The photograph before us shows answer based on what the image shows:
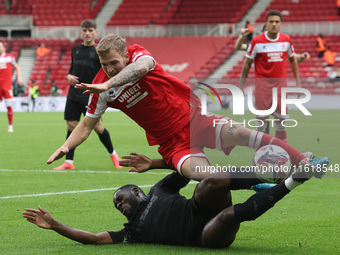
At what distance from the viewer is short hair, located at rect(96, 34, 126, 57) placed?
521cm

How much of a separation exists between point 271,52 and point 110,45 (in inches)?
238

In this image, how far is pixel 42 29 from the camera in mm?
39969

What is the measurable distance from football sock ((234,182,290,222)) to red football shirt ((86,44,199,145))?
134 cm

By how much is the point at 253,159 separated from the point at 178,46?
→ 32132 millimetres

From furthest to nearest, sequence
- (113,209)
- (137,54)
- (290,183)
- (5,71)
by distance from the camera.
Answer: (5,71) → (113,209) → (137,54) → (290,183)

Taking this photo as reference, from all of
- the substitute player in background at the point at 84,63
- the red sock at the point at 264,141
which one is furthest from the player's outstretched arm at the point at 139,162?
the substitute player in background at the point at 84,63

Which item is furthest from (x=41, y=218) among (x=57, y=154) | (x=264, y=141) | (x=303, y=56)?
(x=303, y=56)

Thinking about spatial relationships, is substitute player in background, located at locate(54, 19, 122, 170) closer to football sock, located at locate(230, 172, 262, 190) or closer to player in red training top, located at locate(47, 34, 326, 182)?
player in red training top, located at locate(47, 34, 326, 182)

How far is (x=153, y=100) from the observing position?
18.3 ft

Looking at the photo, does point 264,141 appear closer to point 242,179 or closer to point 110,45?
point 242,179

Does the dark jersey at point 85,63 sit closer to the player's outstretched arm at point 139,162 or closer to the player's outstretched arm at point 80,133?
the player's outstretched arm at point 80,133

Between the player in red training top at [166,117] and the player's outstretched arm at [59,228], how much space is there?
Result: 574 mm

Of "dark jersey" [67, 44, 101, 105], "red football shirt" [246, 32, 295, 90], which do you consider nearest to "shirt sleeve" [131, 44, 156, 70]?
"dark jersey" [67, 44, 101, 105]

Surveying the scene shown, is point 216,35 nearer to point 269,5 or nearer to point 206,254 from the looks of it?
point 269,5
